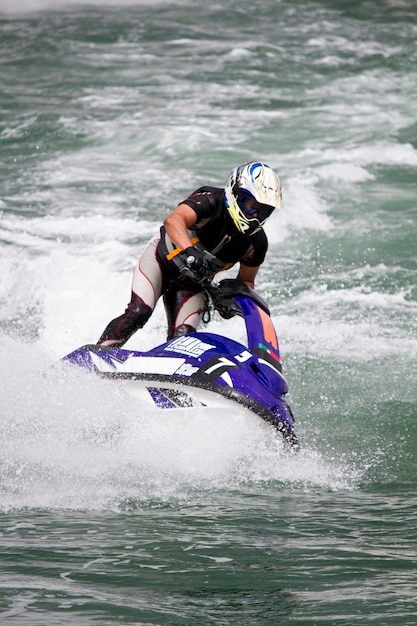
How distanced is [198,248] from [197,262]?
217 millimetres

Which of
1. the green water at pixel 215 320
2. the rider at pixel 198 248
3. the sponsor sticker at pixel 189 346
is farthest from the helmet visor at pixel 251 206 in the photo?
the green water at pixel 215 320

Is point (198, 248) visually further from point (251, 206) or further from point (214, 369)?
point (214, 369)

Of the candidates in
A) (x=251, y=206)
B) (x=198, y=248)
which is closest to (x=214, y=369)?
(x=198, y=248)

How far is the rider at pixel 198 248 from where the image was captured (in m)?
5.68

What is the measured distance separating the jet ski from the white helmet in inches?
15.6

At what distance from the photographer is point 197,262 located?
18.4ft

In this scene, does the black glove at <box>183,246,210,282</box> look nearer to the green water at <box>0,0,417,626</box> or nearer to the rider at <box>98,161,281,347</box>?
the rider at <box>98,161,281,347</box>

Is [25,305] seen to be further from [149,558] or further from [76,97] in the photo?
[76,97]

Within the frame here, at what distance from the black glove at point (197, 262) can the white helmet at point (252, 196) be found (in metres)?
0.31

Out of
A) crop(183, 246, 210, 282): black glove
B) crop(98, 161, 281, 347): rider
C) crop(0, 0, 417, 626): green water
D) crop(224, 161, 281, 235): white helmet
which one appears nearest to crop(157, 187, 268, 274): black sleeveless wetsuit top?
crop(98, 161, 281, 347): rider

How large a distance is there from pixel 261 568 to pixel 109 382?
5.30 ft

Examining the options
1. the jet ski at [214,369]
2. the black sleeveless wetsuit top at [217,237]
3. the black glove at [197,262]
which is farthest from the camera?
the black sleeveless wetsuit top at [217,237]

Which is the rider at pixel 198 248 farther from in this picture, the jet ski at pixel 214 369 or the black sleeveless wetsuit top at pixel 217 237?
the jet ski at pixel 214 369

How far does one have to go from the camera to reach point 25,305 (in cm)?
1034
